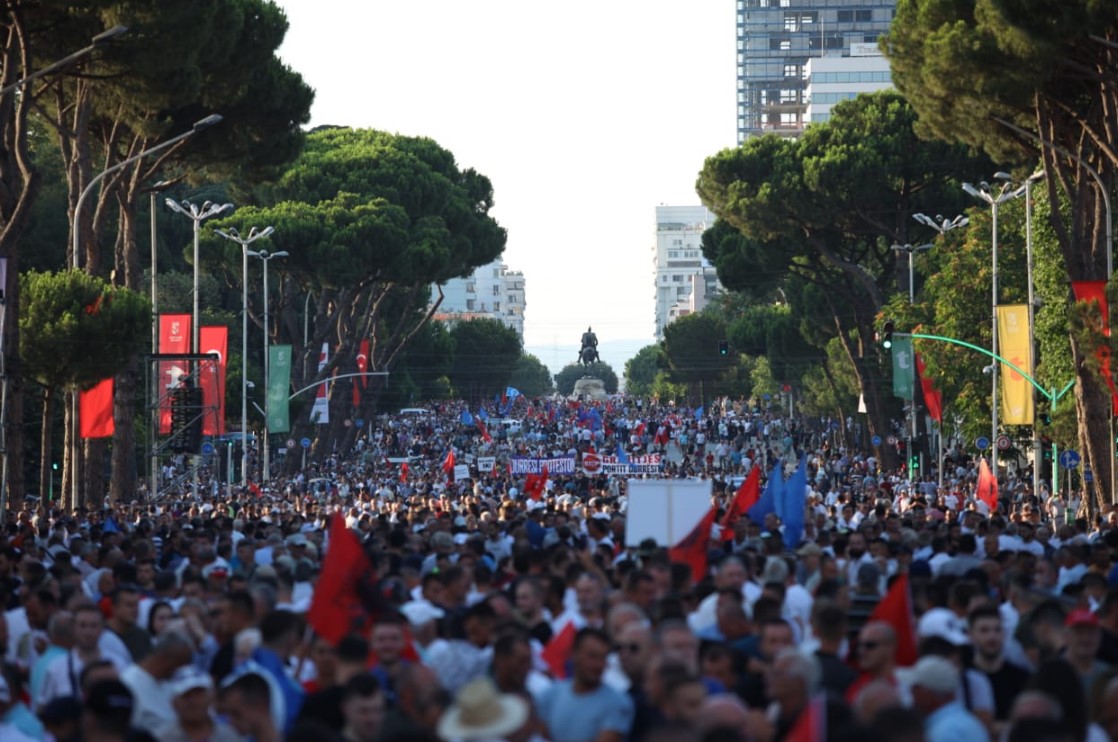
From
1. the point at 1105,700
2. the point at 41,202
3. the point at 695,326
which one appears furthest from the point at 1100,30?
the point at 695,326

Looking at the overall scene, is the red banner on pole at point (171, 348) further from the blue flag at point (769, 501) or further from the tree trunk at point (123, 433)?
the blue flag at point (769, 501)

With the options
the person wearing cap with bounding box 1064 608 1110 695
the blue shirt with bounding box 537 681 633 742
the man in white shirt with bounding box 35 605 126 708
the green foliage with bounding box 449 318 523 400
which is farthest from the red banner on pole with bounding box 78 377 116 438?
the green foliage with bounding box 449 318 523 400

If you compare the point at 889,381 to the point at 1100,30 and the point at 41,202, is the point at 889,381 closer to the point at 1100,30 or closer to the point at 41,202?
the point at 41,202

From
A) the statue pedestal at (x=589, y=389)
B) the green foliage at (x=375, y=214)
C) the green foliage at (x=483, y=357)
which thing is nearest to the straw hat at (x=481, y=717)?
the green foliage at (x=375, y=214)

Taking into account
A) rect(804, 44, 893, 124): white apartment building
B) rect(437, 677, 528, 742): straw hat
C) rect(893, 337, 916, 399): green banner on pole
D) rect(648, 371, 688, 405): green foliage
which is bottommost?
rect(437, 677, 528, 742): straw hat

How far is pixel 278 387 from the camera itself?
48.5 meters

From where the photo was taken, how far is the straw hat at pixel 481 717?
629 cm

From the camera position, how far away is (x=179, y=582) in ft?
46.4

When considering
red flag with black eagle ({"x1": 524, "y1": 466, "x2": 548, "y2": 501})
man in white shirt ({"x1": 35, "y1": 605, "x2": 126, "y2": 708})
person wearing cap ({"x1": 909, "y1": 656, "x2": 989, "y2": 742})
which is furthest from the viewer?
red flag with black eagle ({"x1": 524, "y1": 466, "x2": 548, "y2": 501})

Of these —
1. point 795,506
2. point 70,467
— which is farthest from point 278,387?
point 795,506

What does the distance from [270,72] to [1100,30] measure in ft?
55.0

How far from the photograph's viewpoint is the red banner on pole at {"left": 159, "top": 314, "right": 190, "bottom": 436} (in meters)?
39.4

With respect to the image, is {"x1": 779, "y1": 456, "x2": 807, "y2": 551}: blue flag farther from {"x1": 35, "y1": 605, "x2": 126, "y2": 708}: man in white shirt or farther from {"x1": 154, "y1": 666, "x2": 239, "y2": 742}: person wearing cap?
{"x1": 154, "y1": 666, "x2": 239, "y2": 742}: person wearing cap

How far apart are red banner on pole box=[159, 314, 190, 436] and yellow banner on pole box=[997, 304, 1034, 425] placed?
15.5 meters
